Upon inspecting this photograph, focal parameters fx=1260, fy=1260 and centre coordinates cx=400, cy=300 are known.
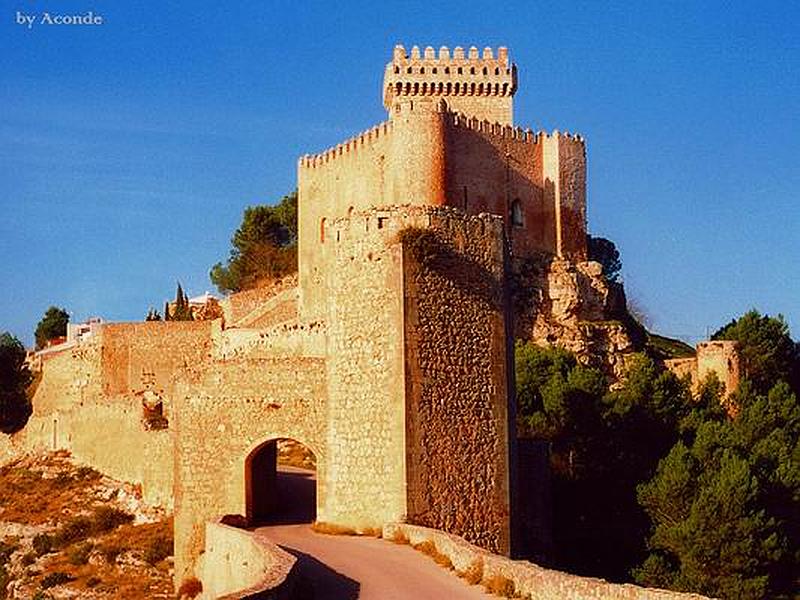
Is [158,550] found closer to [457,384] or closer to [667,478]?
[457,384]

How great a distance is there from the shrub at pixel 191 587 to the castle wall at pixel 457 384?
438 cm

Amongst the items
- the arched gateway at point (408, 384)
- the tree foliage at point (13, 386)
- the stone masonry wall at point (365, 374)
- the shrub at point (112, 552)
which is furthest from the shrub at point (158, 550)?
the tree foliage at point (13, 386)

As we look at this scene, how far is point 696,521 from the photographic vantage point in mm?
24172

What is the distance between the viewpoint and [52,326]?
78438 mm

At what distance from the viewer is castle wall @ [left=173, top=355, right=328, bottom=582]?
19328mm

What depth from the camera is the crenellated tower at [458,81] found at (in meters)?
46.5

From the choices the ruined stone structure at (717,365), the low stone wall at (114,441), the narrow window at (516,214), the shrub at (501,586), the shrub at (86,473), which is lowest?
the shrub at (501,586)

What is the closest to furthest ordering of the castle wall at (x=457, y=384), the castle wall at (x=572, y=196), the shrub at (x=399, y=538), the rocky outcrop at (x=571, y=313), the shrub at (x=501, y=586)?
the shrub at (x=501, y=586) → the shrub at (x=399, y=538) → the castle wall at (x=457, y=384) → the rocky outcrop at (x=571, y=313) → the castle wall at (x=572, y=196)

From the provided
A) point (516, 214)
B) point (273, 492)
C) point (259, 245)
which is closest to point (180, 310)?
point (259, 245)

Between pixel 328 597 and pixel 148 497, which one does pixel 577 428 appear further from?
pixel 328 597

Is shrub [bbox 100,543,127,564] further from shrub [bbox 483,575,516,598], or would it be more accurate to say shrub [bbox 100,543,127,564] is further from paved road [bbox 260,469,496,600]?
shrub [bbox 483,575,516,598]

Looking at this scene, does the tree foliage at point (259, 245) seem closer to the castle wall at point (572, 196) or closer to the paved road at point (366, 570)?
the castle wall at point (572, 196)

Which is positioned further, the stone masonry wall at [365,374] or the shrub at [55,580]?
the shrub at [55,580]

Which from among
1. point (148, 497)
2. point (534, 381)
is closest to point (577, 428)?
point (534, 381)
